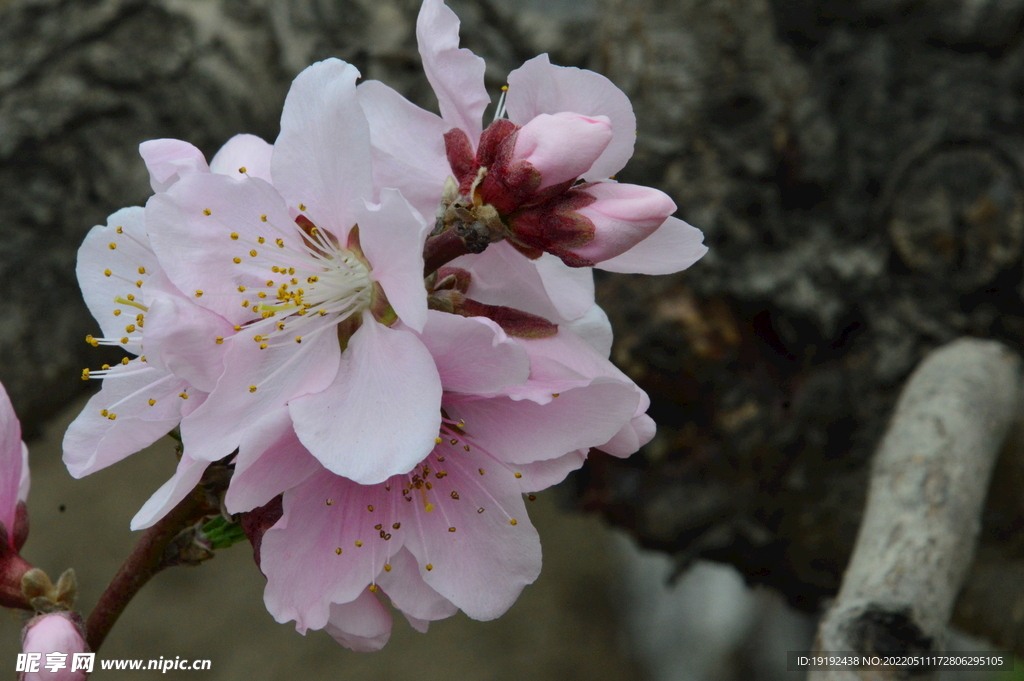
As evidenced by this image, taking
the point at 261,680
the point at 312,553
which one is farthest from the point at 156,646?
the point at 312,553

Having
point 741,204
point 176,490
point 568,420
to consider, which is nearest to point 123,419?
point 176,490

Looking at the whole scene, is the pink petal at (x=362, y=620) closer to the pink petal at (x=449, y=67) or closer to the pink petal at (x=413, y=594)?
the pink petal at (x=413, y=594)

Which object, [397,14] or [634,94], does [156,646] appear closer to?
[397,14]

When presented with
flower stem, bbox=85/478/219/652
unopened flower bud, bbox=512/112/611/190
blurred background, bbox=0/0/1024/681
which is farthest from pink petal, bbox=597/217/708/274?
blurred background, bbox=0/0/1024/681

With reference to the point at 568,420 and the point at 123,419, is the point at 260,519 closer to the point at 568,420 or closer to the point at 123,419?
the point at 123,419

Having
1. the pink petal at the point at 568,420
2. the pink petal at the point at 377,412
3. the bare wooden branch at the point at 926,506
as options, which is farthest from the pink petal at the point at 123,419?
the bare wooden branch at the point at 926,506
